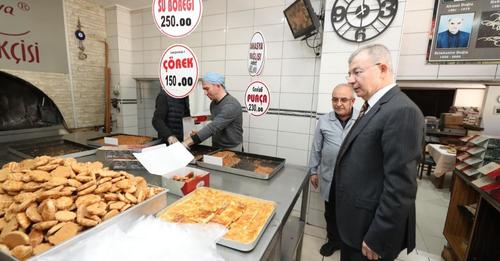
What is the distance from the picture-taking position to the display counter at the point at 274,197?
0.88m

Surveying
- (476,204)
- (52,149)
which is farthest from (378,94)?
(52,149)

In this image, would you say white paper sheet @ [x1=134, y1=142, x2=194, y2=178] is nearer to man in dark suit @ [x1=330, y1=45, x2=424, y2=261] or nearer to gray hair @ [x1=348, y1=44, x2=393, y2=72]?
man in dark suit @ [x1=330, y1=45, x2=424, y2=261]

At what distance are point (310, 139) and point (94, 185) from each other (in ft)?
8.20

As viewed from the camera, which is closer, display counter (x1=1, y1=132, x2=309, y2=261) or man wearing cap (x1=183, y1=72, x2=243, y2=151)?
display counter (x1=1, y1=132, x2=309, y2=261)

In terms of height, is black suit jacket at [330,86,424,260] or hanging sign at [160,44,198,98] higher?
hanging sign at [160,44,198,98]

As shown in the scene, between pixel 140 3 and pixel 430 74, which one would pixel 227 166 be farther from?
pixel 140 3

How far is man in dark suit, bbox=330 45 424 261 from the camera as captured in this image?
1076 millimetres

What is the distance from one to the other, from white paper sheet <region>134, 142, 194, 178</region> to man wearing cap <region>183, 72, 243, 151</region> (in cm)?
53

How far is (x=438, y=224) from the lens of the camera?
293 centimetres

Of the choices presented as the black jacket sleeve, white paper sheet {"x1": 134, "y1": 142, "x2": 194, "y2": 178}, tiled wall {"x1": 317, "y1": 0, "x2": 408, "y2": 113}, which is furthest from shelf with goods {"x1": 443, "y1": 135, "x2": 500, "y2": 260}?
the black jacket sleeve

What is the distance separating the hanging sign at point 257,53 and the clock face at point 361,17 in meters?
0.78

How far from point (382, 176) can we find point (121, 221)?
1.22 metres

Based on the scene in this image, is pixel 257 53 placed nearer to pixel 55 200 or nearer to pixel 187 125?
pixel 187 125

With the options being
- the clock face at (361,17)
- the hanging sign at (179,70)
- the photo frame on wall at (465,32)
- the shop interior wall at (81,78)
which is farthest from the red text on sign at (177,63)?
the shop interior wall at (81,78)
